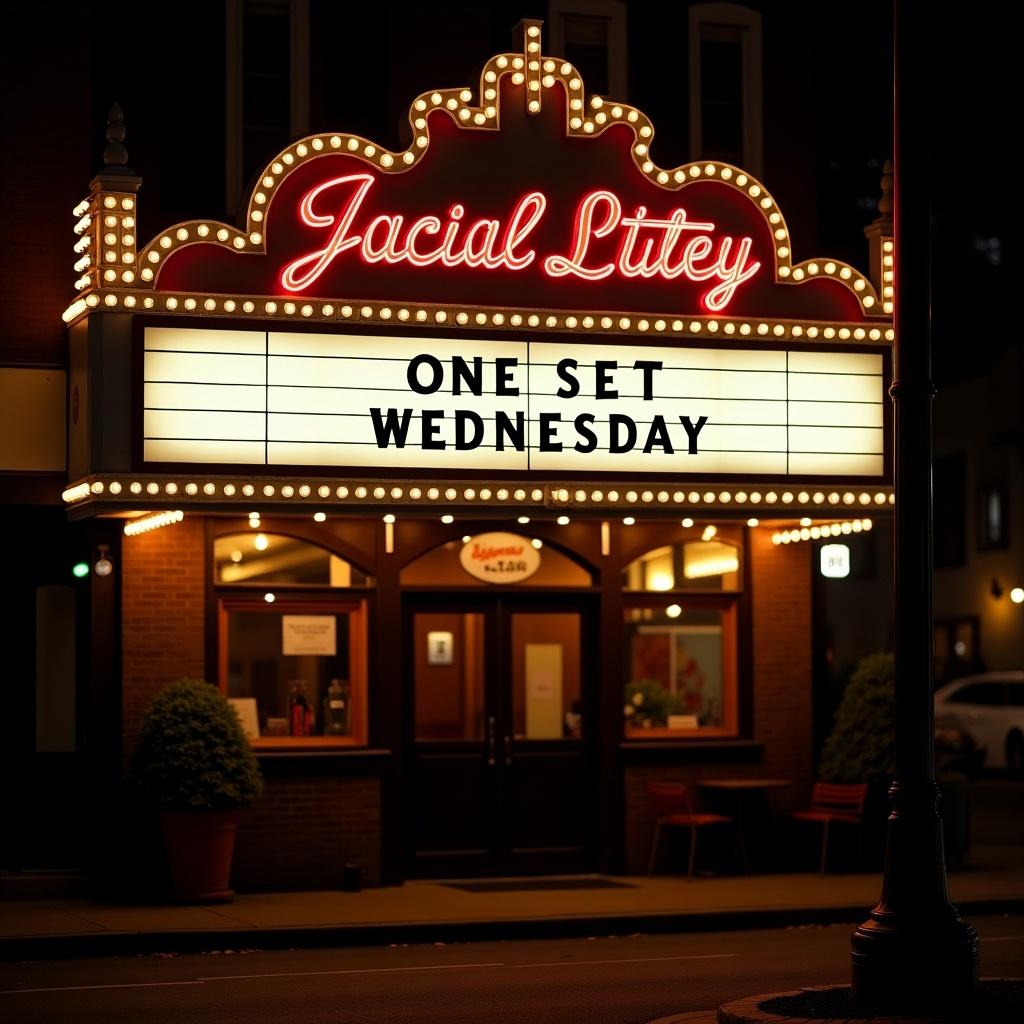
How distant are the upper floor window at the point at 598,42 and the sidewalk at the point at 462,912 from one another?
318 inches

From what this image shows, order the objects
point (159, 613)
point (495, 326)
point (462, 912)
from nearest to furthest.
→ 1. point (462, 912)
2. point (495, 326)
3. point (159, 613)

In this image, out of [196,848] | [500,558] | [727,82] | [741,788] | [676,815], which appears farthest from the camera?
[727,82]

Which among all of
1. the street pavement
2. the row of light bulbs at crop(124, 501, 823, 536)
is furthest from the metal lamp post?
the row of light bulbs at crop(124, 501, 823, 536)

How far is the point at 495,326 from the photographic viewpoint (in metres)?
17.2

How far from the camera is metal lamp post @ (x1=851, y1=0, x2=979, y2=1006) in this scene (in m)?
10.5

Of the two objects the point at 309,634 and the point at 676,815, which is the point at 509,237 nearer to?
the point at 309,634

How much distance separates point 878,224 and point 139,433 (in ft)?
25.0

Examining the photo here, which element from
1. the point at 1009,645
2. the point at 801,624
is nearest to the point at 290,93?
the point at 801,624

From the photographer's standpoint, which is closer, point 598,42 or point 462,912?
point 462,912

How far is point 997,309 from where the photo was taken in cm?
5375

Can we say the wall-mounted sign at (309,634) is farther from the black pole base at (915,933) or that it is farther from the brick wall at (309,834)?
the black pole base at (915,933)

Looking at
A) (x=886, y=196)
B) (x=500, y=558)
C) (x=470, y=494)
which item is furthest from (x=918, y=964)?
(x=886, y=196)

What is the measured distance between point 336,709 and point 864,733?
535cm

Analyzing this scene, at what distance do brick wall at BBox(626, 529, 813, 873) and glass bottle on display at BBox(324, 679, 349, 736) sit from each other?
3.93m
